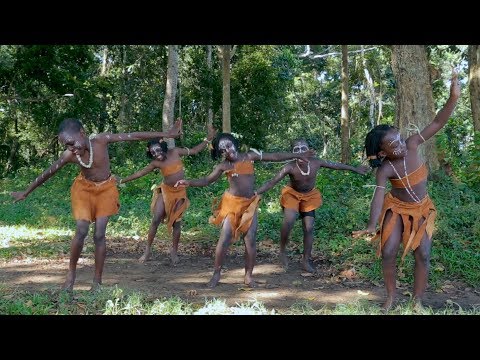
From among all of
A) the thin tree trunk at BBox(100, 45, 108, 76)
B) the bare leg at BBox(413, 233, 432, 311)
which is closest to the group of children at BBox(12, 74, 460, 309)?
the bare leg at BBox(413, 233, 432, 311)

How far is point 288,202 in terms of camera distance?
6734 millimetres

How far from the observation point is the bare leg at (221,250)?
19.2 ft

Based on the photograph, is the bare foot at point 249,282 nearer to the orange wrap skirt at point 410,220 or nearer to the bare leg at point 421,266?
the orange wrap skirt at point 410,220

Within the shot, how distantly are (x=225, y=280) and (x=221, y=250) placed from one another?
510 millimetres

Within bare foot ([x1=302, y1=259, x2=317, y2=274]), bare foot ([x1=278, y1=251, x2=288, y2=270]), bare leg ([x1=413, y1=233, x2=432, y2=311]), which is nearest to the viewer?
bare leg ([x1=413, y1=233, x2=432, y2=311])

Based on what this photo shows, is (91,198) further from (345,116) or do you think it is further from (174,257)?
(345,116)

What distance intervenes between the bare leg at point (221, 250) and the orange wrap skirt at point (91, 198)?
121 cm

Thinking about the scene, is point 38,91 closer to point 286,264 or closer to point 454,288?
point 286,264

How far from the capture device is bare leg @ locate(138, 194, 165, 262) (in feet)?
23.7

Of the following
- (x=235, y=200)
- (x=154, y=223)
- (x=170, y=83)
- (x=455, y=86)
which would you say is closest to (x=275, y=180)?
(x=235, y=200)

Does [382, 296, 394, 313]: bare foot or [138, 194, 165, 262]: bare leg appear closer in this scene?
[382, 296, 394, 313]: bare foot

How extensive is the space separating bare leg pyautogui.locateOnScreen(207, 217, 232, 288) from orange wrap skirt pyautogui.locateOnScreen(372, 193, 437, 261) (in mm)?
1743

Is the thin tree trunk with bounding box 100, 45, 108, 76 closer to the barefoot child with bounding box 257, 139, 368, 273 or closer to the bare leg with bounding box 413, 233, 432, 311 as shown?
→ the barefoot child with bounding box 257, 139, 368, 273

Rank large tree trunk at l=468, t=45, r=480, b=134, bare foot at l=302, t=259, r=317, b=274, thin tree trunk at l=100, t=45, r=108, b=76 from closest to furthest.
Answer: bare foot at l=302, t=259, r=317, b=274 < large tree trunk at l=468, t=45, r=480, b=134 < thin tree trunk at l=100, t=45, r=108, b=76
